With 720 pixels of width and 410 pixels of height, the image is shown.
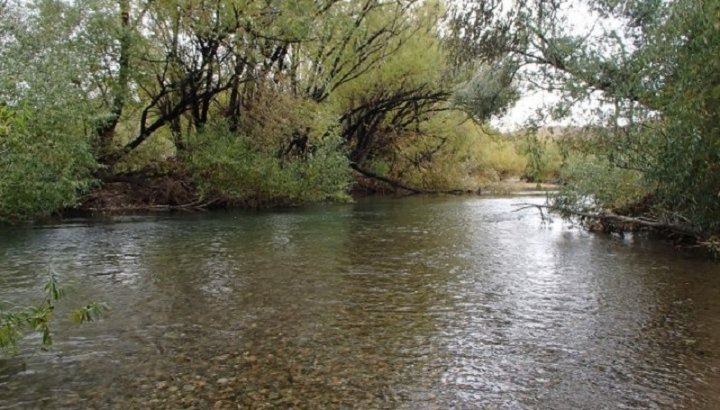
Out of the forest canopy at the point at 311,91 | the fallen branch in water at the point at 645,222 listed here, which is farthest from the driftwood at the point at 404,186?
the fallen branch in water at the point at 645,222

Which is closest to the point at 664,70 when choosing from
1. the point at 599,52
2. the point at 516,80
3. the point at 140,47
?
the point at 599,52

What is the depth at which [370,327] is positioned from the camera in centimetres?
702

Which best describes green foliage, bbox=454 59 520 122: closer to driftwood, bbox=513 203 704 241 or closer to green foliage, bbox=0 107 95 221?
driftwood, bbox=513 203 704 241

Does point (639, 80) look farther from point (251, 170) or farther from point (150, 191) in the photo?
point (150, 191)

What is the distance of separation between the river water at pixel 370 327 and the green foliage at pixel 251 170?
33.0 ft

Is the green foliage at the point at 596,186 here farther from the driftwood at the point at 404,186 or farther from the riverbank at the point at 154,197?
the driftwood at the point at 404,186


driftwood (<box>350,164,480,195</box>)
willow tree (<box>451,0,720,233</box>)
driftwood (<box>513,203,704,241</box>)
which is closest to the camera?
willow tree (<box>451,0,720,233</box>)

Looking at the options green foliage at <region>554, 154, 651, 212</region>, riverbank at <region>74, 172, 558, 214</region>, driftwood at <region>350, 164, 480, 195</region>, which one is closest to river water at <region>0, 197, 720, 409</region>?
green foliage at <region>554, 154, 651, 212</region>

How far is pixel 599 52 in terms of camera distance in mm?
13500

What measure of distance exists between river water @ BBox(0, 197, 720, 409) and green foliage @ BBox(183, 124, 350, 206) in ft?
33.0

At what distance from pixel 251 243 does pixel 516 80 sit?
8713 millimetres

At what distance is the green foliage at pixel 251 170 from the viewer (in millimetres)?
24031

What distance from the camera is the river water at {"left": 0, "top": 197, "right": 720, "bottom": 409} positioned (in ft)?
16.5

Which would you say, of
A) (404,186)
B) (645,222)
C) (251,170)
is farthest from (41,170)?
(404,186)
